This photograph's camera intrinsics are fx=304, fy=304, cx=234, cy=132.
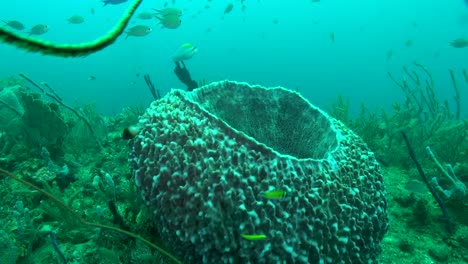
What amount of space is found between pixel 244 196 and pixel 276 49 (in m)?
70.4

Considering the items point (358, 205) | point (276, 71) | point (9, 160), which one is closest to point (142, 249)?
point (358, 205)

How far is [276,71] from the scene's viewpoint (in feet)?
188

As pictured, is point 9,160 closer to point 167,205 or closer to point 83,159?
point 83,159

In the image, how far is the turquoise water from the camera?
48.4 metres

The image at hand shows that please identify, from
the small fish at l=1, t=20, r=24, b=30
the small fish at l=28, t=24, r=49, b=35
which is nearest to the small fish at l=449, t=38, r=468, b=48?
the small fish at l=28, t=24, r=49, b=35

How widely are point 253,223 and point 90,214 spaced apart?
204cm

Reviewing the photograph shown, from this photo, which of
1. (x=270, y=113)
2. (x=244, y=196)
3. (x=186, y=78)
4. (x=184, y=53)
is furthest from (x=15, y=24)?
(x=244, y=196)

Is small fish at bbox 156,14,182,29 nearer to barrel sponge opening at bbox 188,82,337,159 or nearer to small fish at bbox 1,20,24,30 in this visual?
small fish at bbox 1,20,24,30

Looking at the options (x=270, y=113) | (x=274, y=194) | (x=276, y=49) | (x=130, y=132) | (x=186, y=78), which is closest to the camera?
(x=274, y=194)

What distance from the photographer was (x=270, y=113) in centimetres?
426

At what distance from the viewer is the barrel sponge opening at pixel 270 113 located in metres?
3.89

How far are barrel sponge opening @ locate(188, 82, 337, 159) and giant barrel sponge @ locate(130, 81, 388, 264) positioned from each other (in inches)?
40.6

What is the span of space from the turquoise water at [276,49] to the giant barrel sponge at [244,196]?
32168 millimetres

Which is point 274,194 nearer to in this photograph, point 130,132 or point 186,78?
point 130,132
